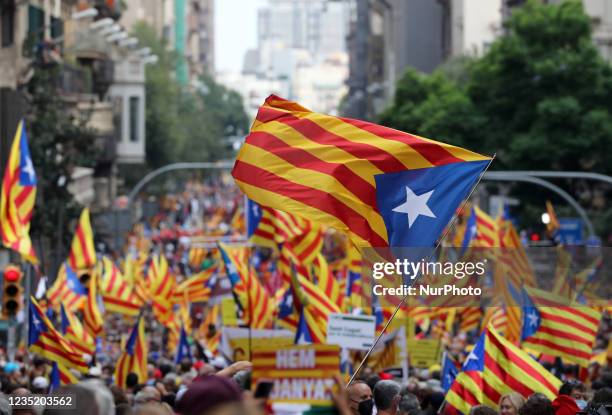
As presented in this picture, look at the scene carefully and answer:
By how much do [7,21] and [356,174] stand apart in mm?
28898

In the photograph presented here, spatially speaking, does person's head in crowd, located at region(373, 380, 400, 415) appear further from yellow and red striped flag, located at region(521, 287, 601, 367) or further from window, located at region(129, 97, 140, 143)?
window, located at region(129, 97, 140, 143)

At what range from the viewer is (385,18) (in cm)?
13100

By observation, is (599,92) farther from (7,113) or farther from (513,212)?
(7,113)

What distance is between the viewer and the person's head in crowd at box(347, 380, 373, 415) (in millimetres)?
9125

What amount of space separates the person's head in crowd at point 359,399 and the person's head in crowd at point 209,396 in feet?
8.86

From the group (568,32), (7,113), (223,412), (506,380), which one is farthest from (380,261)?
(568,32)

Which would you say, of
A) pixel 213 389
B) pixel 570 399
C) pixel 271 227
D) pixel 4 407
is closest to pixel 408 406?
pixel 570 399

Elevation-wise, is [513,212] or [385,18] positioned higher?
[385,18]

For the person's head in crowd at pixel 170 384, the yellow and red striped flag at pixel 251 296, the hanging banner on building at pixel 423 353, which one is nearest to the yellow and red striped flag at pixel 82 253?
the yellow and red striped flag at pixel 251 296

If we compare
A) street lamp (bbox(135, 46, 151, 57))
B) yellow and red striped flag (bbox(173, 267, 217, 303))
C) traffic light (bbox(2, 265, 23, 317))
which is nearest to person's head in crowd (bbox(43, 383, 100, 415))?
traffic light (bbox(2, 265, 23, 317))

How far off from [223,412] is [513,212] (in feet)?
152

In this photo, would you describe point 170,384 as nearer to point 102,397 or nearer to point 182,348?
point 182,348

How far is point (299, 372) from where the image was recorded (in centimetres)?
664

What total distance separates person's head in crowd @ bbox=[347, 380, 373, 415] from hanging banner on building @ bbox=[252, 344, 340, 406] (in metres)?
2.43
